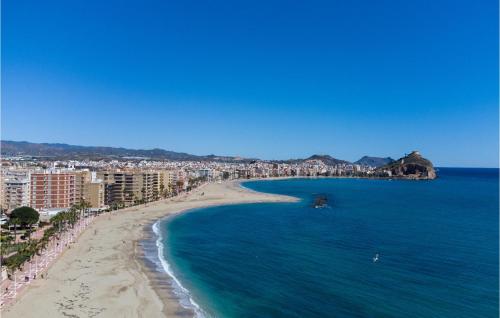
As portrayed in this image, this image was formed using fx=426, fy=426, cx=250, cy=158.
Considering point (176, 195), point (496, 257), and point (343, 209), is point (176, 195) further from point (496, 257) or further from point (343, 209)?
point (496, 257)

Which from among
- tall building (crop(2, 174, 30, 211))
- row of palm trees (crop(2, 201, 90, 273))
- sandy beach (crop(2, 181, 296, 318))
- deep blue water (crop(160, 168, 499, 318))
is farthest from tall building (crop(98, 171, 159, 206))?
sandy beach (crop(2, 181, 296, 318))

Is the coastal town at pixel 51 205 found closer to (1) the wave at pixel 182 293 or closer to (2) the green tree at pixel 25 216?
(2) the green tree at pixel 25 216

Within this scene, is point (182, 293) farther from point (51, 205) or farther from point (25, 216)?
point (51, 205)

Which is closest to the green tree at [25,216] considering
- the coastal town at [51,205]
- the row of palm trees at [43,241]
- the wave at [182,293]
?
the coastal town at [51,205]

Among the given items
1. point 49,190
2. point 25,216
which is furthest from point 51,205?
point 25,216

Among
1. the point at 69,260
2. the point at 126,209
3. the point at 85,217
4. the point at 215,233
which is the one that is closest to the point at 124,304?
the point at 69,260

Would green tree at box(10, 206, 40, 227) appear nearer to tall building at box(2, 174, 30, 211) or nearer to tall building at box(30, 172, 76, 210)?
tall building at box(2, 174, 30, 211)

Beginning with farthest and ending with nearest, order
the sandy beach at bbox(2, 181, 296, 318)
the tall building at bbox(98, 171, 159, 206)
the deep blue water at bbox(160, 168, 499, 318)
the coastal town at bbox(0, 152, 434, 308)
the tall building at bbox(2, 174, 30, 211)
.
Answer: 1. the tall building at bbox(98, 171, 159, 206)
2. the tall building at bbox(2, 174, 30, 211)
3. the coastal town at bbox(0, 152, 434, 308)
4. the deep blue water at bbox(160, 168, 499, 318)
5. the sandy beach at bbox(2, 181, 296, 318)
